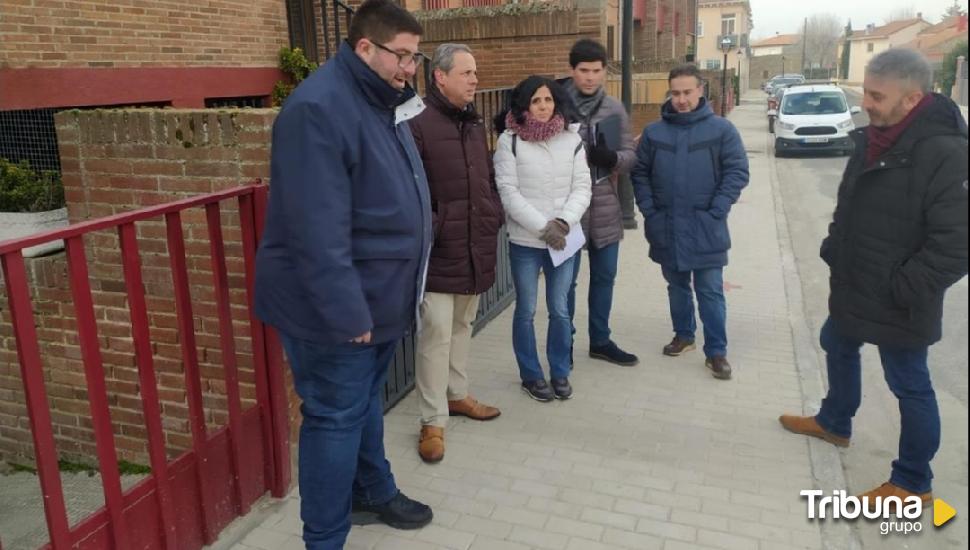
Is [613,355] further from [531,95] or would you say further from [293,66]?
[293,66]

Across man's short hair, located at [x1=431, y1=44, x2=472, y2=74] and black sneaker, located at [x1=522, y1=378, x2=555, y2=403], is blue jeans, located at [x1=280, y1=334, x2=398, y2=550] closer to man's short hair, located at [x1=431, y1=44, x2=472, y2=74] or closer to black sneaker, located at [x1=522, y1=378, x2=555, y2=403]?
man's short hair, located at [x1=431, y1=44, x2=472, y2=74]

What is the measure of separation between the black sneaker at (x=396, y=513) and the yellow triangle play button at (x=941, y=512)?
2.15m

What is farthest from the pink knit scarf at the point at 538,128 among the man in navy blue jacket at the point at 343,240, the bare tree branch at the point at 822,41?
the bare tree branch at the point at 822,41

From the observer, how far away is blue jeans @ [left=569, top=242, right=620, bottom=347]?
4906 mm

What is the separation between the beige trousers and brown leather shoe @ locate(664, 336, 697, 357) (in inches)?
72.6

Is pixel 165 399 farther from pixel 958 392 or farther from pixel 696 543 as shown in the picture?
pixel 958 392

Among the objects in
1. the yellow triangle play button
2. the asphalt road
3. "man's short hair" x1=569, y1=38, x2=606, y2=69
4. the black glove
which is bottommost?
the asphalt road

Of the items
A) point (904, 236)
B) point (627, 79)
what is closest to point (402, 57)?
point (904, 236)

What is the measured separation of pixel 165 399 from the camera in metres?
3.73

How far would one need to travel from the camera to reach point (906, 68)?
10.0 feet

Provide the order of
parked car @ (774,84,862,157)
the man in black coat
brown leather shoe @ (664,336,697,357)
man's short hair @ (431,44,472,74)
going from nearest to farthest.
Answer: the man in black coat
man's short hair @ (431,44,472,74)
brown leather shoe @ (664,336,697,357)
parked car @ (774,84,862,157)

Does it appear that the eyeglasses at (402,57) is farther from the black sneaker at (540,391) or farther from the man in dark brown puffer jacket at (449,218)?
the black sneaker at (540,391)

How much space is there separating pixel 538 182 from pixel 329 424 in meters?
2.00

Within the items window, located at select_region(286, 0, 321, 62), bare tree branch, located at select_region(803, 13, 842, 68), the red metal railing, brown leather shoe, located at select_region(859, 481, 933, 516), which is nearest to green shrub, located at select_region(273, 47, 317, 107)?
window, located at select_region(286, 0, 321, 62)
